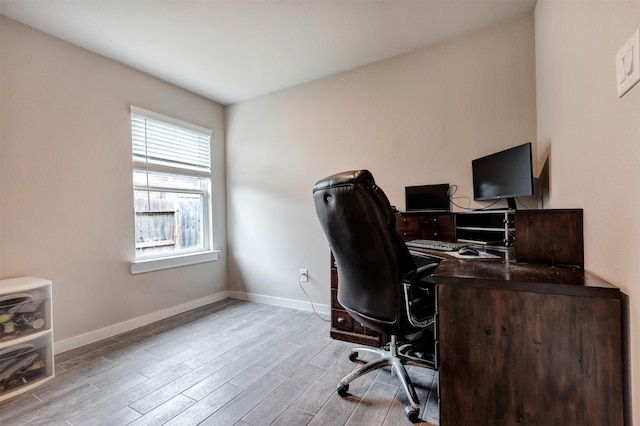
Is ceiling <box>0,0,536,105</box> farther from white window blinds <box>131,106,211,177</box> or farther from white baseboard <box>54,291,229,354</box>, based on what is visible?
white baseboard <box>54,291,229,354</box>

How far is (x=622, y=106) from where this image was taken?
77 cm

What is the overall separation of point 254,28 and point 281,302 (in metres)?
2.74

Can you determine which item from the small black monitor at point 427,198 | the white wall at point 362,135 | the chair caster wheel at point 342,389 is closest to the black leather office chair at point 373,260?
the chair caster wheel at point 342,389

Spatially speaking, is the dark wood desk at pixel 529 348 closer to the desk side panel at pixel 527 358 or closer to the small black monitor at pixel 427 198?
the desk side panel at pixel 527 358

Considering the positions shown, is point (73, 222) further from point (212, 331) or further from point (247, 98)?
point (247, 98)

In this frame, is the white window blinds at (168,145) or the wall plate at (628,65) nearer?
the wall plate at (628,65)

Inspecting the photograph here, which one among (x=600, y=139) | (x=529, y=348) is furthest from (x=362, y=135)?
(x=529, y=348)

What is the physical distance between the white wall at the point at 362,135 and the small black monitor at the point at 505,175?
25 cm

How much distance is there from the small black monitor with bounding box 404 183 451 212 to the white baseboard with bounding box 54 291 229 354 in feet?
8.66

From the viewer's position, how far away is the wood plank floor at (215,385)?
145 cm

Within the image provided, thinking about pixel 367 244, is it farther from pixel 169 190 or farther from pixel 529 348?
pixel 169 190

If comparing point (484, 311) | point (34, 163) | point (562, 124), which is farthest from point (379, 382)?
point (34, 163)

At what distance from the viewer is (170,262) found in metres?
2.96

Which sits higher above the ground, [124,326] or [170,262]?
[170,262]
